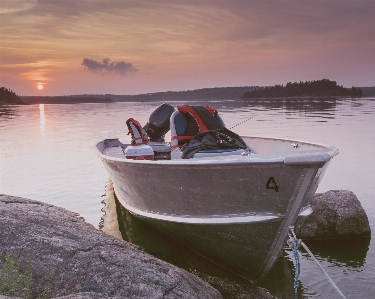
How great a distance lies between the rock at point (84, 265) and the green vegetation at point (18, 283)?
5cm

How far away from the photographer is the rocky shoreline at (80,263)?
414cm

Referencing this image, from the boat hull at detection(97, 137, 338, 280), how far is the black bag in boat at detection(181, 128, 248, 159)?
34.9 inches

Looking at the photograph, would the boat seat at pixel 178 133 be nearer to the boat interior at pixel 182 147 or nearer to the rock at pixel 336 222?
the boat interior at pixel 182 147

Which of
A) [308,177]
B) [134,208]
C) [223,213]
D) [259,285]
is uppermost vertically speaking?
[308,177]

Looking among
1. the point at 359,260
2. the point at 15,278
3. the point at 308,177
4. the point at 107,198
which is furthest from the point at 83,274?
the point at 107,198

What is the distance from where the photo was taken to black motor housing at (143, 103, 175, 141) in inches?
435

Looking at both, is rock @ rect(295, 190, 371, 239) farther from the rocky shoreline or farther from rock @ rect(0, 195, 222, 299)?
rock @ rect(0, 195, 222, 299)

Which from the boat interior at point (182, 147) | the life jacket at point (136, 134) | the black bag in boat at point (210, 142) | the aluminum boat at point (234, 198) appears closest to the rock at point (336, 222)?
the boat interior at point (182, 147)

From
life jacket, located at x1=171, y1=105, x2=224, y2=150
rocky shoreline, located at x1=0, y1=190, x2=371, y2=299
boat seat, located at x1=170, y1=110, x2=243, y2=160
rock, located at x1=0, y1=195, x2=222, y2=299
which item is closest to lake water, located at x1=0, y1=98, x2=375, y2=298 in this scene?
rocky shoreline, located at x1=0, y1=190, x2=371, y2=299

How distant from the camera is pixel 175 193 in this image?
6602 mm

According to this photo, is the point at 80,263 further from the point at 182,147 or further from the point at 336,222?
the point at 336,222

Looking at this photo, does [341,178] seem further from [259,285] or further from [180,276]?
[180,276]

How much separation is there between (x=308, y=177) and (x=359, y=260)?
2919 mm

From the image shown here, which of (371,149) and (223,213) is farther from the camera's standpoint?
(371,149)
